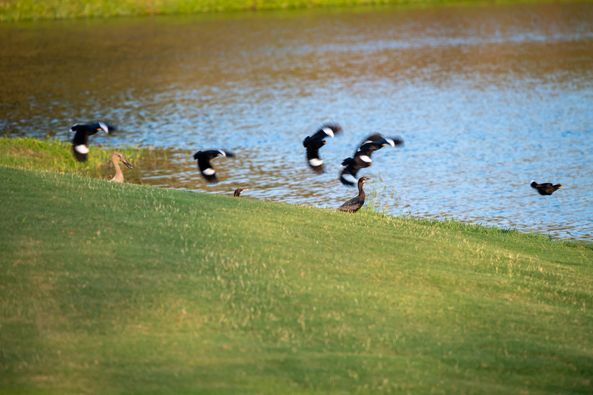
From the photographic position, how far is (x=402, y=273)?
12.9 meters

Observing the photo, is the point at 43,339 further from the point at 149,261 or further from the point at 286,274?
the point at 286,274

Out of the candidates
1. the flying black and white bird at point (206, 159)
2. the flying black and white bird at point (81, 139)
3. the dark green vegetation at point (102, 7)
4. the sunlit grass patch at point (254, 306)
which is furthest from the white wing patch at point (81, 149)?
the dark green vegetation at point (102, 7)

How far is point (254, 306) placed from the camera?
1127 centimetres

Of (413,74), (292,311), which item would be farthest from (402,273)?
(413,74)

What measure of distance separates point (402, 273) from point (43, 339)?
15.4ft

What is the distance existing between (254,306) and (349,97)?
3036 centimetres

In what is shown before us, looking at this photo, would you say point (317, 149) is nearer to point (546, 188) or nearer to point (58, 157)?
point (546, 188)

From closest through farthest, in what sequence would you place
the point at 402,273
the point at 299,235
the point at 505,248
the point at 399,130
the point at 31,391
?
the point at 31,391 < the point at 402,273 < the point at 299,235 < the point at 505,248 < the point at 399,130

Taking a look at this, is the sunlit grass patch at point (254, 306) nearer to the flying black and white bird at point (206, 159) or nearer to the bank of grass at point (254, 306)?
the bank of grass at point (254, 306)

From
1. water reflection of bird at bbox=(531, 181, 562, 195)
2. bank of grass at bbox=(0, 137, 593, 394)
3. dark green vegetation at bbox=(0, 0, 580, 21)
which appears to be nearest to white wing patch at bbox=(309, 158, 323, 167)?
bank of grass at bbox=(0, 137, 593, 394)

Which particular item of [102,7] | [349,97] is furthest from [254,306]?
[102,7]

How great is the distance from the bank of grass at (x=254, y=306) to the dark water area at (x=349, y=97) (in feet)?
28.0

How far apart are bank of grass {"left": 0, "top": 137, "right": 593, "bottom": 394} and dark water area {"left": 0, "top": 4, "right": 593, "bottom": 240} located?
8.53m

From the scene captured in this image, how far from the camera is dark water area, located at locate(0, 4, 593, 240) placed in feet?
85.5
